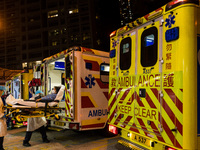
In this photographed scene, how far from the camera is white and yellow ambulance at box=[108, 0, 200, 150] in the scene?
269 cm

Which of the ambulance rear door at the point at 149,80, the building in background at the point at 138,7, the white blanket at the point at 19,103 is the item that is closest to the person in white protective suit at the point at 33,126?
the white blanket at the point at 19,103

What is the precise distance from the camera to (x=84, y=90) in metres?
5.49

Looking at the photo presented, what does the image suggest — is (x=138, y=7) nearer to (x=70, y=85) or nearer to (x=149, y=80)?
(x=70, y=85)

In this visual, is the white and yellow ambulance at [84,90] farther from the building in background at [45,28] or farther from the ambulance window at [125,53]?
the building in background at [45,28]

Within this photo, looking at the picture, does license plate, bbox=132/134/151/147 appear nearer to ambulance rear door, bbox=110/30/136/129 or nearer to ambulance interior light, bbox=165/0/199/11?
ambulance rear door, bbox=110/30/136/129

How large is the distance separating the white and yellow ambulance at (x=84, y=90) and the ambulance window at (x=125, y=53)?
1.58m

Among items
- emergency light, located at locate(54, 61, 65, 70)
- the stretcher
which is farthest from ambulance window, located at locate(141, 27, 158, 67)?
emergency light, located at locate(54, 61, 65, 70)

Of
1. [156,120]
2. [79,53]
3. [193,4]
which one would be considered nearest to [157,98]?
[156,120]

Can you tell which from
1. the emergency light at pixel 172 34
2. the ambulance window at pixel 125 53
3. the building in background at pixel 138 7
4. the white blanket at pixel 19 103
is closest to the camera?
Answer: the emergency light at pixel 172 34

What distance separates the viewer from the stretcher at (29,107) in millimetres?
5121

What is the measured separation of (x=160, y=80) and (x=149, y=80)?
0.88 feet

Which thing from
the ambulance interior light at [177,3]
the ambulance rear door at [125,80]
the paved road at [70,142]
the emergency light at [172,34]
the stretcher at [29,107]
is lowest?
the paved road at [70,142]

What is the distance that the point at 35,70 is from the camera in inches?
316

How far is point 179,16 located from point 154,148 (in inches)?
85.1
